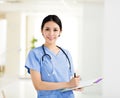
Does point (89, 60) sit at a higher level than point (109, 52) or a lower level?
lower

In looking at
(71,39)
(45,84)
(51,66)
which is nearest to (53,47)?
(51,66)

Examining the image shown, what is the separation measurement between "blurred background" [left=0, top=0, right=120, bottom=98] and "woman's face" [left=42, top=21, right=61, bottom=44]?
0.61 meters

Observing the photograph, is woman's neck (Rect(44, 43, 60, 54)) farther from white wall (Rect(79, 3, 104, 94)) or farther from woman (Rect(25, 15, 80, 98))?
white wall (Rect(79, 3, 104, 94))

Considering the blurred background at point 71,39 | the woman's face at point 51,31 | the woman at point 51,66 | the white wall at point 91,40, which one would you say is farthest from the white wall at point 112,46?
the white wall at point 91,40

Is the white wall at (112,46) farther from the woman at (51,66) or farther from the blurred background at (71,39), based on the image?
the woman at (51,66)

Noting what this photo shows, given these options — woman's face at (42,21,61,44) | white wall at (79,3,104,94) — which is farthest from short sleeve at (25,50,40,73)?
white wall at (79,3,104,94)

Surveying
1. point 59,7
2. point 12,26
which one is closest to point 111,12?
point 59,7

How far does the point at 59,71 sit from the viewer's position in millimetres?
1583

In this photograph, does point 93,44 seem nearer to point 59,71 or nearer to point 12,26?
point 59,71

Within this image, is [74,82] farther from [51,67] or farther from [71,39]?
[71,39]

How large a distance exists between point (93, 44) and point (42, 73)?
11.0ft

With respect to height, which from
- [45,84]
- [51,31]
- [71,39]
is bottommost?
[45,84]

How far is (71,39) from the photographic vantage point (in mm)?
8008

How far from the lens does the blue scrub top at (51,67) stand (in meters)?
1.54
